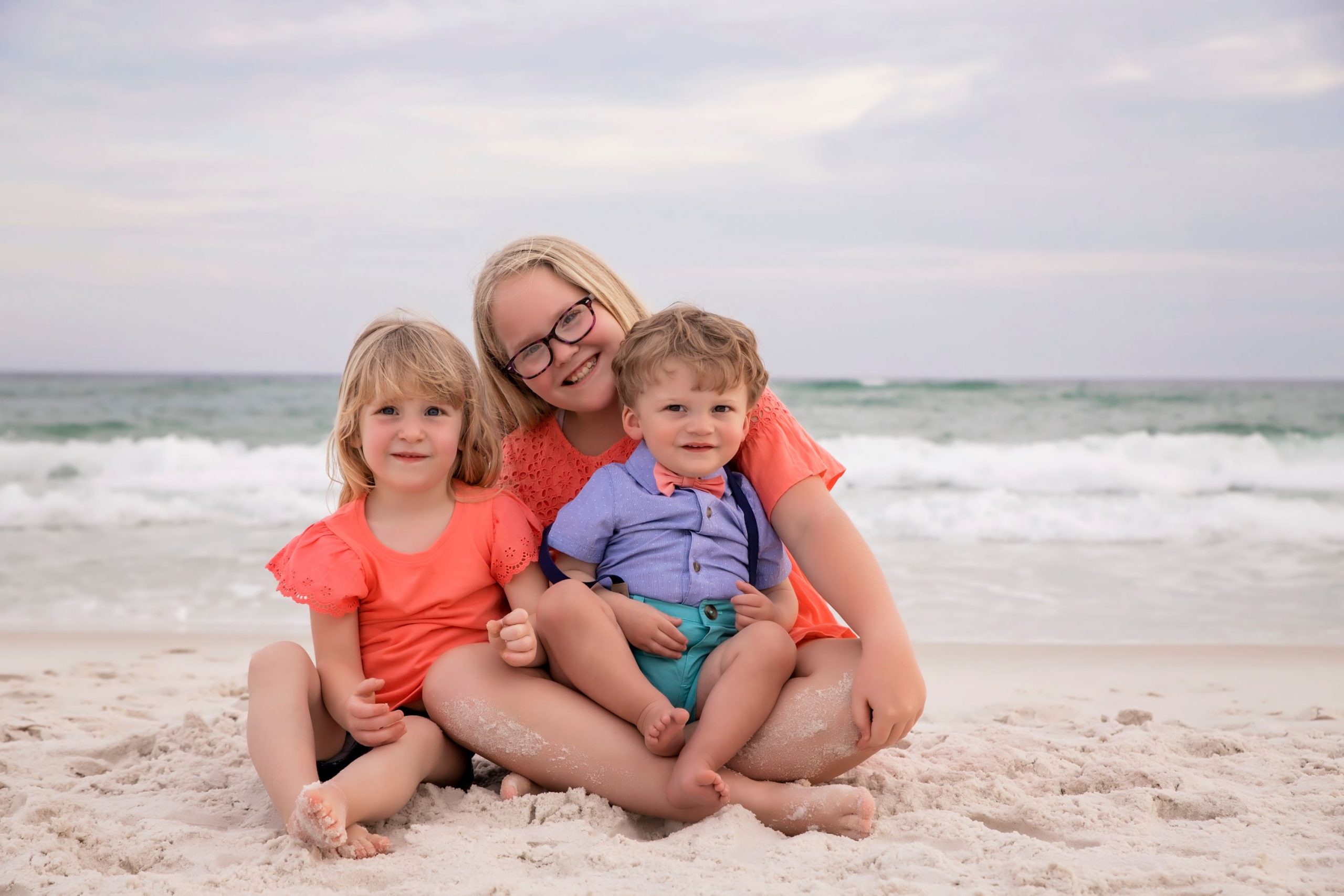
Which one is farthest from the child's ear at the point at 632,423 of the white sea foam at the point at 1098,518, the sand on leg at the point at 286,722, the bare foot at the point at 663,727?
the white sea foam at the point at 1098,518

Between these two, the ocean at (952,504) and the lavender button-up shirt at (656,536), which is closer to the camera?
the lavender button-up shirt at (656,536)

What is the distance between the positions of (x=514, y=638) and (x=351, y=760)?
0.61 metres

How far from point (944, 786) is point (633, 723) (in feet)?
2.68

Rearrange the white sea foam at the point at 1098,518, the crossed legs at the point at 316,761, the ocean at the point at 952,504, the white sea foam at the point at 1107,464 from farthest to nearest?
the white sea foam at the point at 1107,464, the white sea foam at the point at 1098,518, the ocean at the point at 952,504, the crossed legs at the point at 316,761

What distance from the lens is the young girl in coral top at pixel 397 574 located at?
2.15 m

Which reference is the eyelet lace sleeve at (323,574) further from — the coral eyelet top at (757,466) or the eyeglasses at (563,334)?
the eyeglasses at (563,334)

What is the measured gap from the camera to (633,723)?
2180 millimetres

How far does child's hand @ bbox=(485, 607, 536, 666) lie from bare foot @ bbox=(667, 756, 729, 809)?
407 mm

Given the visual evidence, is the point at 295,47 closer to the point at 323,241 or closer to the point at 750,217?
the point at 323,241

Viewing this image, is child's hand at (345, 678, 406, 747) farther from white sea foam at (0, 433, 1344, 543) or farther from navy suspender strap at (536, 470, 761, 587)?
white sea foam at (0, 433, 1344, 543)

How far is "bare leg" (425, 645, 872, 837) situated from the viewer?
208 centimetres

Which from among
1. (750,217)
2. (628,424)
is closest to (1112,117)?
(750,217)

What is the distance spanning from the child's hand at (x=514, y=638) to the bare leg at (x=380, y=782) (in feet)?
1.00

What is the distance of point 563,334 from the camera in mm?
2670
